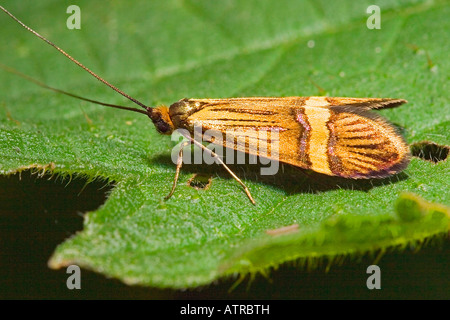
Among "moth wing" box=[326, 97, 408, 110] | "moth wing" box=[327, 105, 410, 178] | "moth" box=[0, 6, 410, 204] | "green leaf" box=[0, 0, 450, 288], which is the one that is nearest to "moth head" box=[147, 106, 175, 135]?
"moth" box=[0, 6, 410, 204]

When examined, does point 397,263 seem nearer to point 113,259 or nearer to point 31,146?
point 113,259

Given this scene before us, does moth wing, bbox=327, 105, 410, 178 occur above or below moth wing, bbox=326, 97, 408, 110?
below

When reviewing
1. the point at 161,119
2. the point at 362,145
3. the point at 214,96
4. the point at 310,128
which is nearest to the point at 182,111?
the point at 161,119

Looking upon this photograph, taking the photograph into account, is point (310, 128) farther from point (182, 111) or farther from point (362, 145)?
point (182, 111)

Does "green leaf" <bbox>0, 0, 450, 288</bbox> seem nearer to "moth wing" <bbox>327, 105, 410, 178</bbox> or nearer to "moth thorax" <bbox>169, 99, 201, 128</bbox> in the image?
"moth wing" <bbox>327, 105, 410, 178</bbox>

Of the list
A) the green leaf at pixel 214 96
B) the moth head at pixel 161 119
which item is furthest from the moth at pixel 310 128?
the green leaf at pixel 214 96
